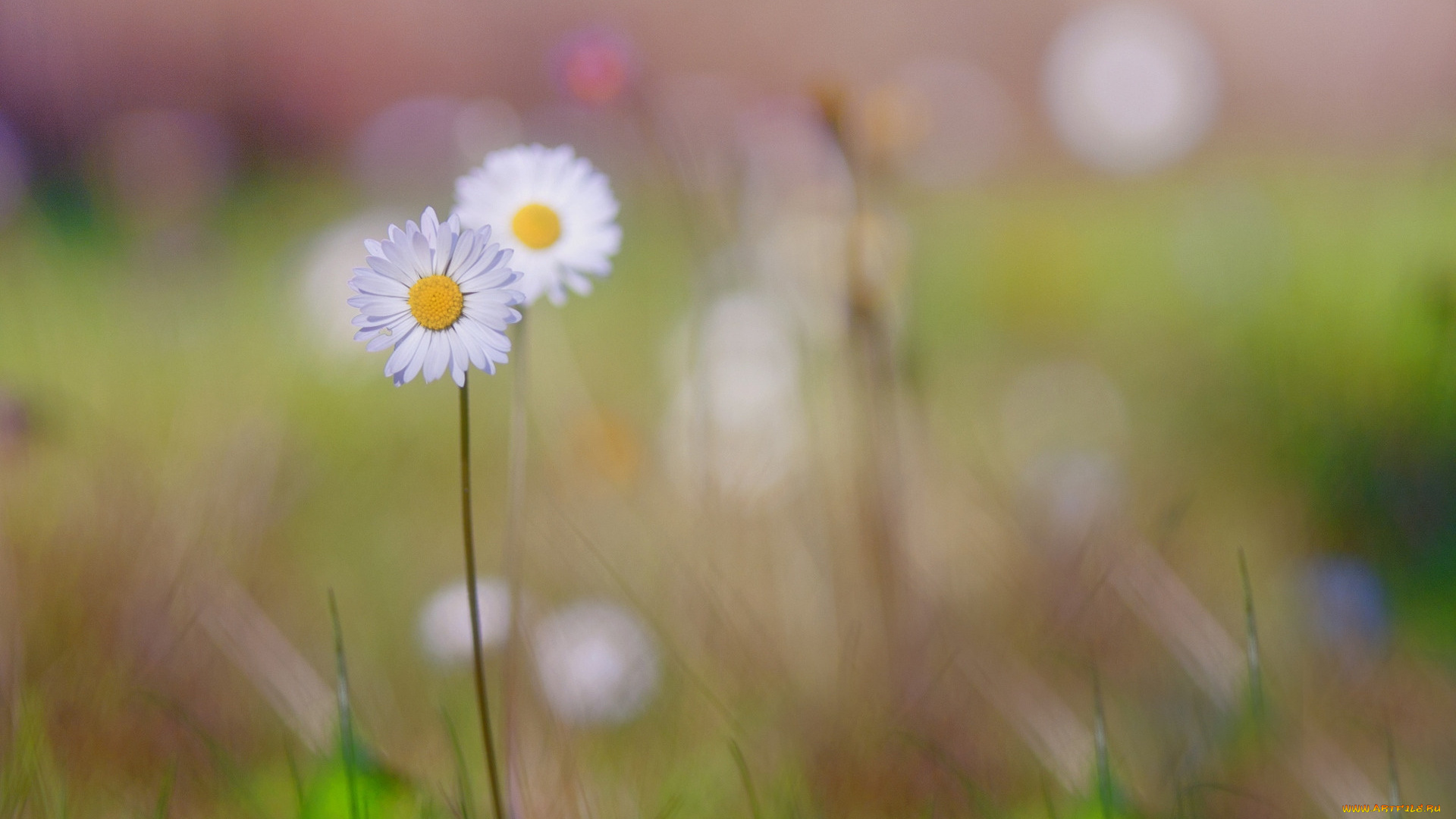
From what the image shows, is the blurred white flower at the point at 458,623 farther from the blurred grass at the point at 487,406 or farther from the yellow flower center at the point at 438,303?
the yellow flower center at the point at 438,303

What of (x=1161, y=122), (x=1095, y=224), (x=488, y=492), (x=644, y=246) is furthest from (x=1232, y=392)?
(x=1161, y=122)

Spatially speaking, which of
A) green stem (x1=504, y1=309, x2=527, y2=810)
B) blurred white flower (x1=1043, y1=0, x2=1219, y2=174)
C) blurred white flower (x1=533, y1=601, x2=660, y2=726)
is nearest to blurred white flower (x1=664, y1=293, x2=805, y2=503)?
blurred white flower (x1=533, y1=601, x2=660, y2=726)

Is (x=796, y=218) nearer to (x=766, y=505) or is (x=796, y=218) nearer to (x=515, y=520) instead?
(x=766, y=505)

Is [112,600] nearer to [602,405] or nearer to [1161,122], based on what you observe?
[602,405]

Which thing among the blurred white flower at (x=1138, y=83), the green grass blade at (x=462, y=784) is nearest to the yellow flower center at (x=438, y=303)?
the green grass blade at (x=462, y=784)

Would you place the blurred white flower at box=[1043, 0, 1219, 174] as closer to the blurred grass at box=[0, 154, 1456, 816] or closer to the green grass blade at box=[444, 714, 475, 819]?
the blurred grass at box=[0, 154, 1456, 816]

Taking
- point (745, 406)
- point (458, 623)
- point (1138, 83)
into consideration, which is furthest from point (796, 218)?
point (1138, 83)
